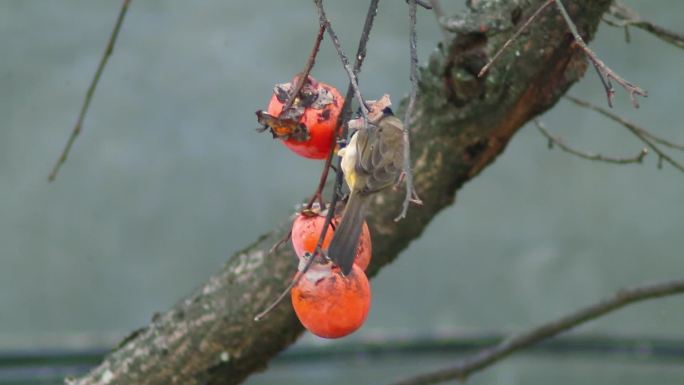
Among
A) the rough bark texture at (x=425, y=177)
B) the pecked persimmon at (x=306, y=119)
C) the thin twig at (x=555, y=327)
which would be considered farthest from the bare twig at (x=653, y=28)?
the pecked persimmon at (x=306, y=119)

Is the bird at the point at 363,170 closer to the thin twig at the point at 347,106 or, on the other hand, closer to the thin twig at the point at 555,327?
the thin twig at the point at 347,106

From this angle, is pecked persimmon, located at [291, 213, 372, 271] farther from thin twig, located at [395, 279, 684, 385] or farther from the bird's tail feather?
thin twig, located at [395, 279, 684, 385]

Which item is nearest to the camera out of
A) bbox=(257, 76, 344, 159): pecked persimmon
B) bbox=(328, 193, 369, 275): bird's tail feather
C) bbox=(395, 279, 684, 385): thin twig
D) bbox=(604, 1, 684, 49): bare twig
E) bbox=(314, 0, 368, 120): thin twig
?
bbox=(314, 0, 368, 120): thin twig

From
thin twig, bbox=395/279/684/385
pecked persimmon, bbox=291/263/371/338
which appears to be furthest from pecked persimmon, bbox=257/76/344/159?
thin twig, bbox=395/279/684/385

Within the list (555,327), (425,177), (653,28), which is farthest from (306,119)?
(555,327)

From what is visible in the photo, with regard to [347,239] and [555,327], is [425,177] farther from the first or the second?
[347,239]

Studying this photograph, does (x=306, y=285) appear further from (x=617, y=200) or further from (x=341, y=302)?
(x=617, y=200)

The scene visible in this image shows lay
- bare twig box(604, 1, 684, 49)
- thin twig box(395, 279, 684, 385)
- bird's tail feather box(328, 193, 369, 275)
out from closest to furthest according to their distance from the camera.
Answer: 1. bird's tail feather box(328, 193, 369, 275)
2. bare twig box(604, 1, 684, 49)
3. thin twig box(395, 279, 684, 385)
